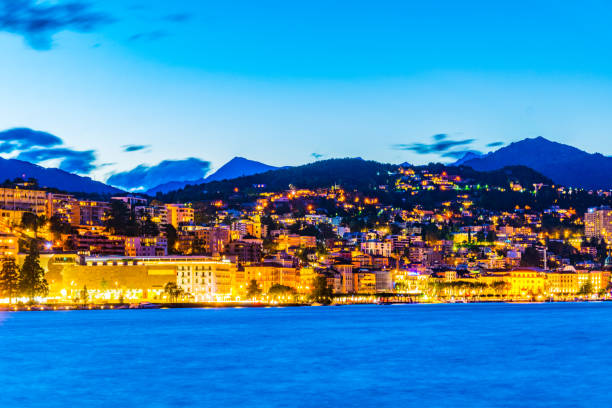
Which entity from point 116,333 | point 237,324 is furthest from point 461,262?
point 116,333

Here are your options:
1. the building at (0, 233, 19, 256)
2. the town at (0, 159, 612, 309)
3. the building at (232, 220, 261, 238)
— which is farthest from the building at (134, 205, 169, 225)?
the building at (0, 233, 19, 256)

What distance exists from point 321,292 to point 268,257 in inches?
1257

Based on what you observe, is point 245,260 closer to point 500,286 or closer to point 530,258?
point 500,286

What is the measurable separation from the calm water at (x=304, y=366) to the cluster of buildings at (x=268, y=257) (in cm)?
4205

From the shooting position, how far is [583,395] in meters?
33.5

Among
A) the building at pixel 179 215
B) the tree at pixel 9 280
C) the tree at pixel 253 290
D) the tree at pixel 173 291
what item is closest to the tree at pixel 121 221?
the building at pixel 179 215

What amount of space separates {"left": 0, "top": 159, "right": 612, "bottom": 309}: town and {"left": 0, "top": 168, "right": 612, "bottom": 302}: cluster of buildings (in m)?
0.18

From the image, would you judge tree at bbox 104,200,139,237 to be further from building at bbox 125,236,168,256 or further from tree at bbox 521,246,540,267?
tree at bbox 521,246,540,267

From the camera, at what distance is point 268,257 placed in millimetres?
147500

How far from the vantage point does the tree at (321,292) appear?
383 feet

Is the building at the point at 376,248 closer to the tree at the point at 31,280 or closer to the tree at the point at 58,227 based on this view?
the tree at the point at 58,227

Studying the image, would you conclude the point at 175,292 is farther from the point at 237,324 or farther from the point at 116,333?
the point at 116,333

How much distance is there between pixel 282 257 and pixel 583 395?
363ft

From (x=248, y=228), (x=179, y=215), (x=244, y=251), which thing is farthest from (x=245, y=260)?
(x=179, y=215)
